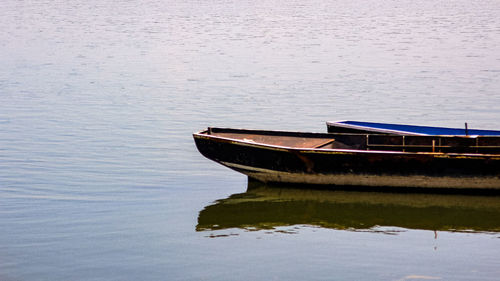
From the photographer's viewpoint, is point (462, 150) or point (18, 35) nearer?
point (462, 150)

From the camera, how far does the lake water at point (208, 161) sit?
11.2m

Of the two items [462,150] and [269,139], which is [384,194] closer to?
[462,150]

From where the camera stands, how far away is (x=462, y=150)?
594 inches

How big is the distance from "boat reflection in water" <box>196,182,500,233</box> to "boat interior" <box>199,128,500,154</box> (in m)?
1.01

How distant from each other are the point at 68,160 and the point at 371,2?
67.5 metres

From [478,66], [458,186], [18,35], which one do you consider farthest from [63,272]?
[18,35]

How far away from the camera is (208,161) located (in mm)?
17938

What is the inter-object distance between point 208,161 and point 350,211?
16.2ft

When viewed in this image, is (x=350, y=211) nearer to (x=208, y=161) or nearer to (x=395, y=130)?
(x=395, y=130)

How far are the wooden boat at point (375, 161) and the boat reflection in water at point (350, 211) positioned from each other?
24 centimetres

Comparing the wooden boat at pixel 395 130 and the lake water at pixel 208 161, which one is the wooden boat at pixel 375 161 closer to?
the lake water at pixel 208 161

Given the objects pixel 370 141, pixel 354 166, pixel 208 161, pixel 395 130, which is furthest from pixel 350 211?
pixel 208 161

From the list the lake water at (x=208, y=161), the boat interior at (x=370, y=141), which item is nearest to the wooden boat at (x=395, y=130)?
the boat interior at (x=370, y=141)

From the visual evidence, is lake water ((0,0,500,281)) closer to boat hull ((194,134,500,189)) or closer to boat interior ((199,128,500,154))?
boat hull ((194,134,500,189))
